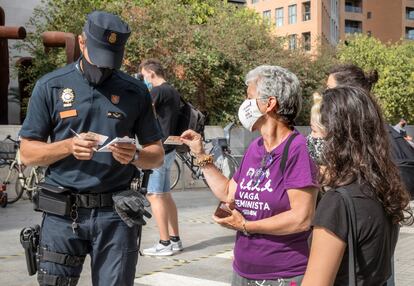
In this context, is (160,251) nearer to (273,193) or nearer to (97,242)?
(97,242)

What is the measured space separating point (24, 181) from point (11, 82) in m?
9.00

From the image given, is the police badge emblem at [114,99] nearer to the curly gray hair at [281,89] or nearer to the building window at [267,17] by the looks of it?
the curly gray hair at [281,89]

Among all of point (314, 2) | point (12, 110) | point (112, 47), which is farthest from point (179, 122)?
point (314, 2)

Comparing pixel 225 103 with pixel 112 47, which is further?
pixel 225 103

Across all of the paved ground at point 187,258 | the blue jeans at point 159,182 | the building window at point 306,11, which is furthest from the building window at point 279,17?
the blue jeans at point 159,182

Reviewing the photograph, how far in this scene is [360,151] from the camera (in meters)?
2.33

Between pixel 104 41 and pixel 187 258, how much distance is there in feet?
13.0

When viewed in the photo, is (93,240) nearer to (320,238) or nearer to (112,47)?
(112,47)

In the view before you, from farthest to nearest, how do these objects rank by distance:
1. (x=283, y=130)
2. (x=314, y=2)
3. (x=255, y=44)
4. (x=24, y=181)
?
1. (x=314, y=2)
2. (x=255, y=44)
3. (x=24, y=181)
4. (x=283, y=130)

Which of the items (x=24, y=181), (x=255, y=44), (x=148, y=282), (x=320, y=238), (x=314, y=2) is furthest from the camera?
(x=314, y=2)

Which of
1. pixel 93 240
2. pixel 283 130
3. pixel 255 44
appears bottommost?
pixel 93 240

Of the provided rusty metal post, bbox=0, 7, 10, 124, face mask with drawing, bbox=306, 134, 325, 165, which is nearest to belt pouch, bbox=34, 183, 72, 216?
face mask with drawing, bbox=306, 134, 325, 165

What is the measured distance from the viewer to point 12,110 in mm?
19078

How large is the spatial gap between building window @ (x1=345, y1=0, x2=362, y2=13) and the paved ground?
75988 mm
